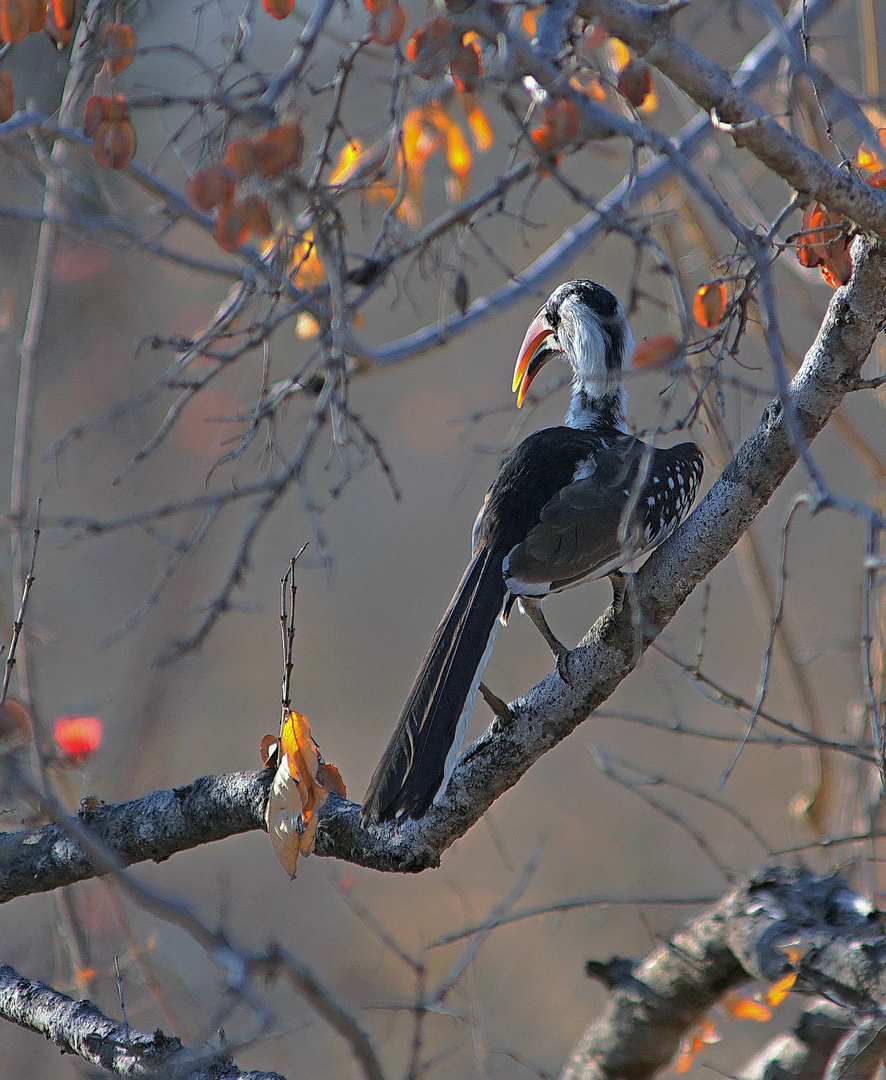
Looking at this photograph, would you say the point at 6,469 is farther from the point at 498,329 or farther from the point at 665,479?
the point at 665,479

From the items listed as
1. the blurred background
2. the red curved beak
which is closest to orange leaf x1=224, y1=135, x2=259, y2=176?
the red curved beak

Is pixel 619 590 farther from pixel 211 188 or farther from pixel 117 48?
pixel 117 48

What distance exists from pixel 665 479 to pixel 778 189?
8.39m

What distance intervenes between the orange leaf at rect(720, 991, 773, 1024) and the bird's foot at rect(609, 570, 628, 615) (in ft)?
3.10

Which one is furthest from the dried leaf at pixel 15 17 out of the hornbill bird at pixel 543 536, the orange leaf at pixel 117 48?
the hornbill bird at pixel 543 536

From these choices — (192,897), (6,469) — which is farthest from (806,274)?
(6,469)

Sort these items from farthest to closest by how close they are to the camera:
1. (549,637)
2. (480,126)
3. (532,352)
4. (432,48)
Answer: (532,352) → (480,126) → (549,637) → (432,48)

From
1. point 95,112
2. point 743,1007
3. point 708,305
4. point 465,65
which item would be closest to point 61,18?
point 95,112

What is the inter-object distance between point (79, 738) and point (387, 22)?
1667 millimetres

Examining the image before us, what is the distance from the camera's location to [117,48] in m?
1.87

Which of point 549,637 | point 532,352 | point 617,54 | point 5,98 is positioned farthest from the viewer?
point 532,352

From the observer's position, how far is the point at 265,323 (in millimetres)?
1965

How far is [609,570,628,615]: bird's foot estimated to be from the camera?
1979mm

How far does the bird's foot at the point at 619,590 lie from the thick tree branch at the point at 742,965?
69 cm
